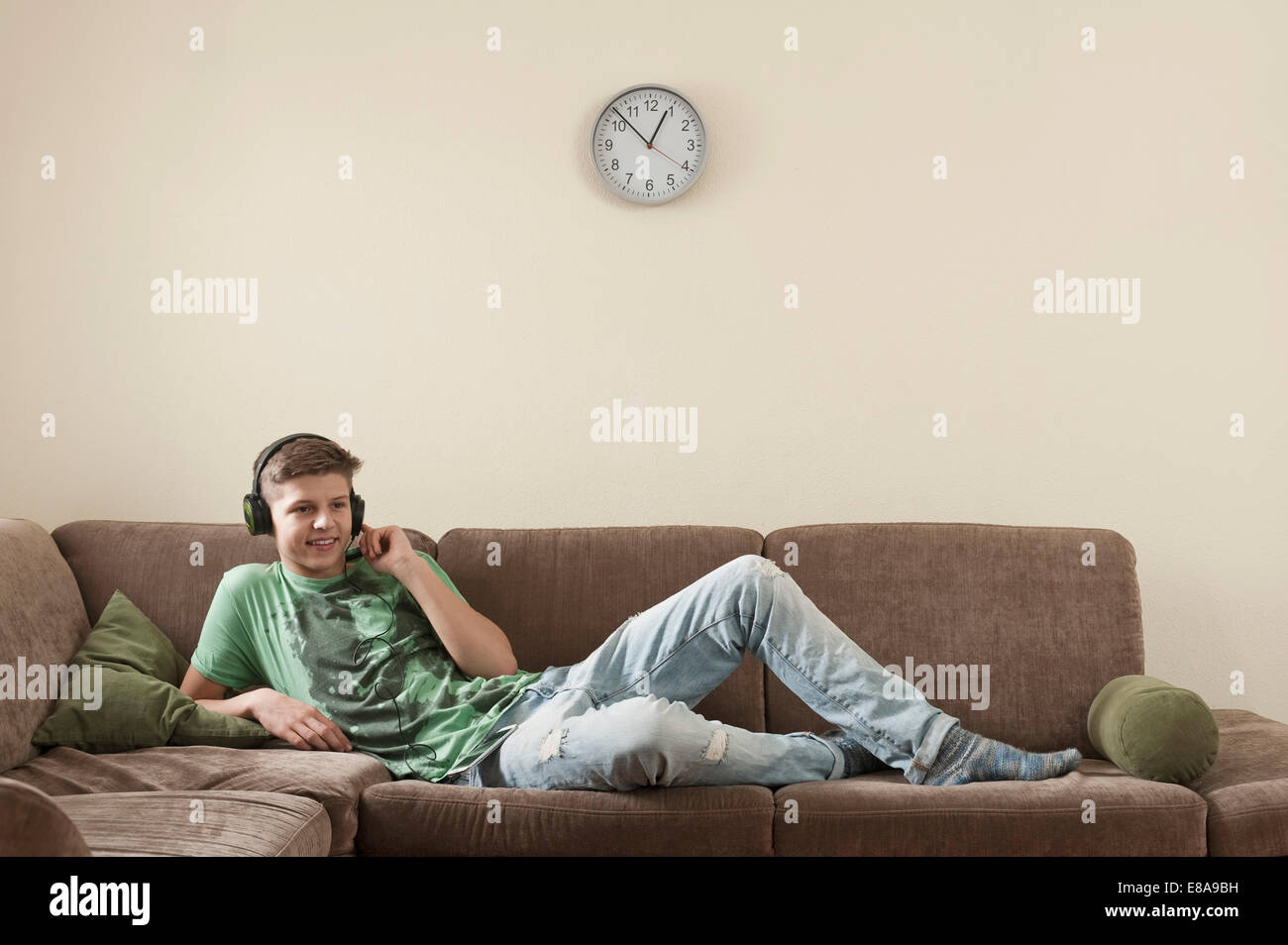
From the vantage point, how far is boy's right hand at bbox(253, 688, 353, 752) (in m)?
1.99

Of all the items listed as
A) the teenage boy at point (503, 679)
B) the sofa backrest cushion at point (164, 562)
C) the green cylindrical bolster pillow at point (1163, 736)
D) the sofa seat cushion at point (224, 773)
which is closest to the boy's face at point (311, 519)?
the teenage boy at point (503, 679)

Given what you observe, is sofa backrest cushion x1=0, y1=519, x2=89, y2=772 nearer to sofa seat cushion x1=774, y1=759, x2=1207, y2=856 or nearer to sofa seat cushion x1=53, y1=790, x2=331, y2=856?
sofa seat cushion x1=53, y1=790, x2=331, y2=856

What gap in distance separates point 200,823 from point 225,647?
0.64 m

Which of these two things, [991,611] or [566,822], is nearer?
[566,822]

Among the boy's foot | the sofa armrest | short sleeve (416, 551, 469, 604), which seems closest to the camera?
the sofa armrest

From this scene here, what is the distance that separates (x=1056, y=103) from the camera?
2734 millimetres

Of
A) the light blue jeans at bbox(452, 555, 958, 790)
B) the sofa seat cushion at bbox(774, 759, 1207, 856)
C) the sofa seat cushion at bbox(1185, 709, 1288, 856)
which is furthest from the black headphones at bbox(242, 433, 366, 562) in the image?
the sofa seat cushion at bbox(1185, 709, 1288, 856)

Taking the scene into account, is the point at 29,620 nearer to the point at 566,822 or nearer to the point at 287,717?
the point at 287,717

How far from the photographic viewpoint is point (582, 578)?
237cm

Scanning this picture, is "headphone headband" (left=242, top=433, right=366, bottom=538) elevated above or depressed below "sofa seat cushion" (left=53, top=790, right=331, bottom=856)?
above

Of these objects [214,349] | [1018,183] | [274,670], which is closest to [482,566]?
[274,670]

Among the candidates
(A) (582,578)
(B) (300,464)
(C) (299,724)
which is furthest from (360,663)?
(A) (582,578)

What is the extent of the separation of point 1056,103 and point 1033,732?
5.14 feet
